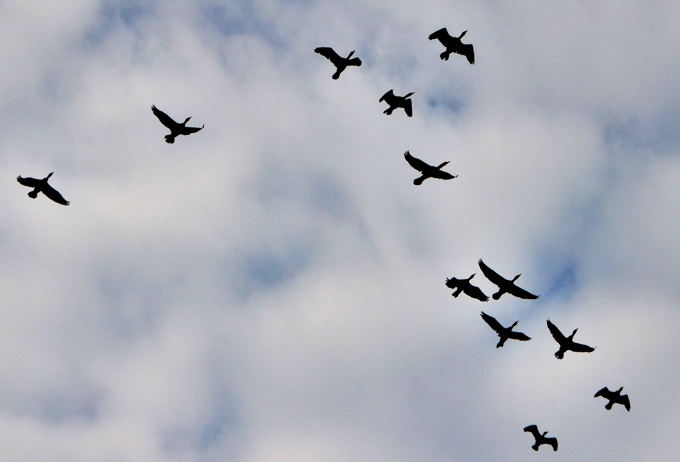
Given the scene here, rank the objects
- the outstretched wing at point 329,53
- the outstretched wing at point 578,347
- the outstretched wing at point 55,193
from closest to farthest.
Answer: the outstretched wing at point 329,53 < the outstretched wing at point 578,347 < the outstretched wing at point 55,193

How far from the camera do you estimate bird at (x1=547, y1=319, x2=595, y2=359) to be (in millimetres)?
56906

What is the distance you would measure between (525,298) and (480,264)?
11.0 feet

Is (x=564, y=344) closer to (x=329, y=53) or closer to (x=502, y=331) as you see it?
(x=502, y=331)

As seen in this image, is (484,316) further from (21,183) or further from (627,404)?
(21,183)

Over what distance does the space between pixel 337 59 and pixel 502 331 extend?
1978cm

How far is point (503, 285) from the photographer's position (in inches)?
2178

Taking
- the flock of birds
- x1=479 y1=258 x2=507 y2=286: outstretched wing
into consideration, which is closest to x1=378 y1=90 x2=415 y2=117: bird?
the flock of birds

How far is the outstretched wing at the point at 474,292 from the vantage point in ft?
187

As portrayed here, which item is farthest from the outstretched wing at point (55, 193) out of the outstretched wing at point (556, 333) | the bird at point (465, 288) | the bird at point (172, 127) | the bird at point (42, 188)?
the outstretched wing at point (556, 333)

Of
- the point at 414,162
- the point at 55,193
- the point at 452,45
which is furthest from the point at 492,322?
the point at 55,193

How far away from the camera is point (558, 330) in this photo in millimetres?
56906

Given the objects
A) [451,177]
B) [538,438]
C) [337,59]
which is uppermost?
[337,59]

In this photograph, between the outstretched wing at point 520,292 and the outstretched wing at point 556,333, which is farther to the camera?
the outstretched wing at point 556,333

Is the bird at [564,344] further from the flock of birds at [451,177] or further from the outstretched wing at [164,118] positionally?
the outstretched wing at [164,118]
